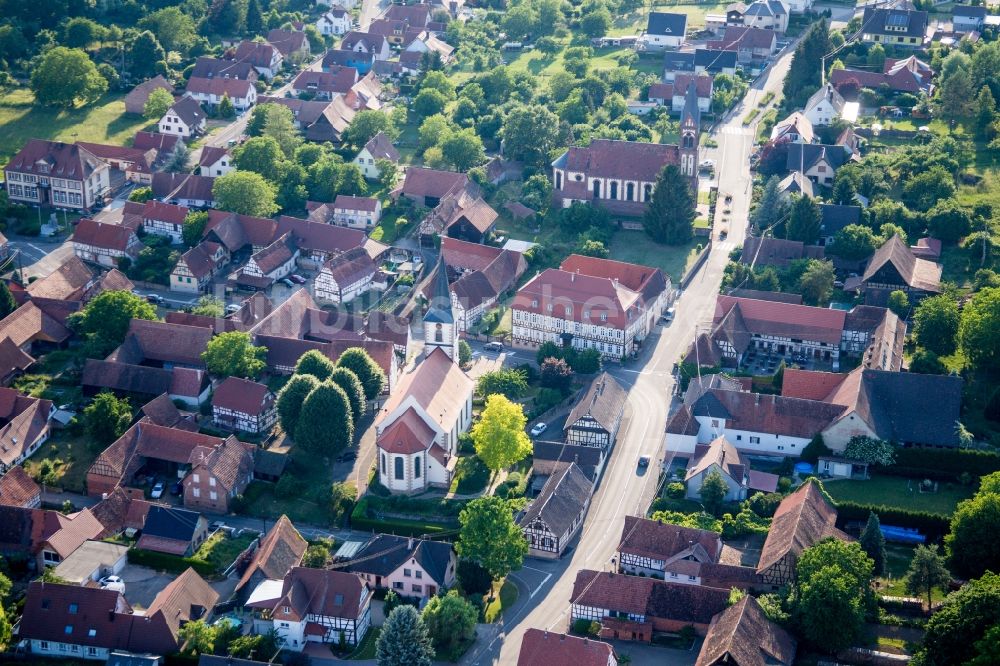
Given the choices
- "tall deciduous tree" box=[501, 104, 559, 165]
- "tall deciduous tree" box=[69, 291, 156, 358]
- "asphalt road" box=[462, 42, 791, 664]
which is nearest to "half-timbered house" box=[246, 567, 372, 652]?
"asphalt road" box=[462, 42, 791, 664]

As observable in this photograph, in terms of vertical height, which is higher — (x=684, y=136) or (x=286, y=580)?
(x=684, y=136)

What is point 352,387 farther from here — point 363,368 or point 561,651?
point 561,651

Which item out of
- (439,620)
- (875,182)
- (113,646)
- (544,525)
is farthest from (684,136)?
(113,646)

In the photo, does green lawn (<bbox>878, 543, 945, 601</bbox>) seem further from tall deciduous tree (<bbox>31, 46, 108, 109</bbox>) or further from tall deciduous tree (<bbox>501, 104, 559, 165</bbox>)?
tall deciduous tree (<bbox>31, 46, 108, 109</bbox>)

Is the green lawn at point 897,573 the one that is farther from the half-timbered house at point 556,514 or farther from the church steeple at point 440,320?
the church steeple at point 440,320

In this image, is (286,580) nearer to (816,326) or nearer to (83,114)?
(816,326)
